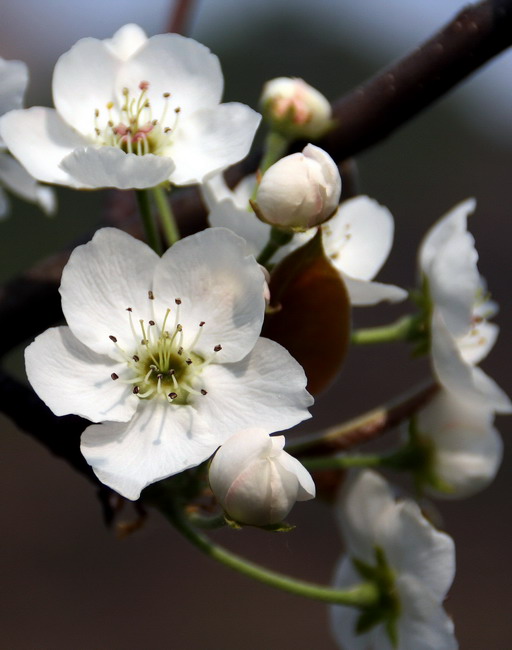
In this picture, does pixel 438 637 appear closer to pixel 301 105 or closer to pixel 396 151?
pixel 301 105

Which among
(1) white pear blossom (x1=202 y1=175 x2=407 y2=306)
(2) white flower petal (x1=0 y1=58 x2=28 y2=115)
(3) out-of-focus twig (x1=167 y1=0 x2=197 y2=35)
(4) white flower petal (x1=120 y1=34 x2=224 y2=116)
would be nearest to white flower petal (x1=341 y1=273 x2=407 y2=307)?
(1) white pear blossom (x1=202 y1=175 x2=407 y2=306)

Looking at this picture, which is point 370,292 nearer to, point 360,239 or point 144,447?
point 360,239

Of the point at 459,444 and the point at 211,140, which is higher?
the point at 211,140

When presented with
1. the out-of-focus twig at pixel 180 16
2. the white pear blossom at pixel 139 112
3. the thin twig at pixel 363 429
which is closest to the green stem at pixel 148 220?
the white pear blossom at pixel 139 112

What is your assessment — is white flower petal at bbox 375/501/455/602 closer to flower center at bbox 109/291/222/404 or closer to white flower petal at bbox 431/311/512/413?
white flower petal at bbox 431/311/512/413

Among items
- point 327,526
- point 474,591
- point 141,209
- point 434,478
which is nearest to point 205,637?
point 327,526

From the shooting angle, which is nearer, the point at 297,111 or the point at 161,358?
the point at 161,358

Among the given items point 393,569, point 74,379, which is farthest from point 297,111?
point 393,569
